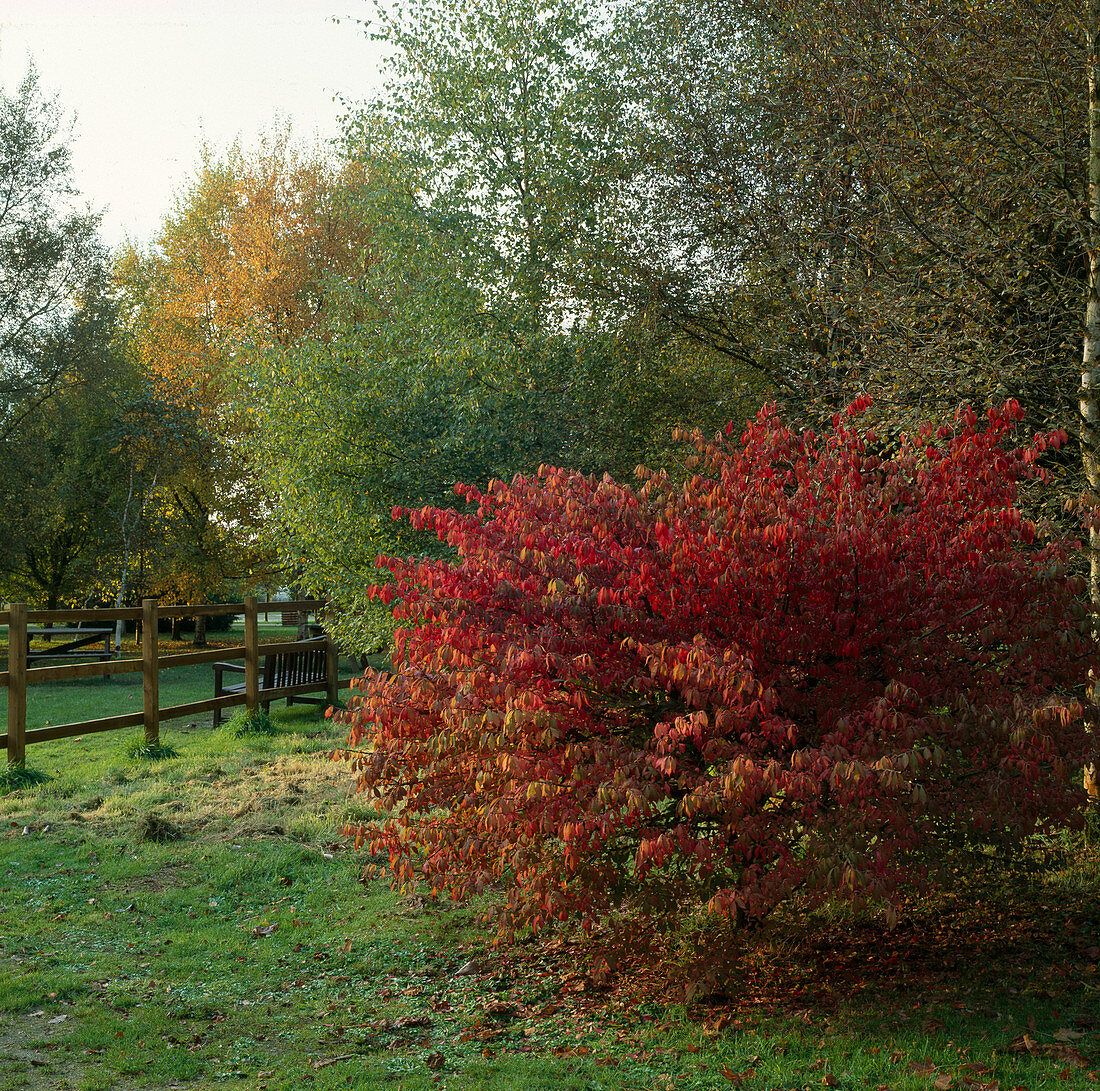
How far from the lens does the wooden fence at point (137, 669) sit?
27.1ft

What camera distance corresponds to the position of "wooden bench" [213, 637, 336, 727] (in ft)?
38.6

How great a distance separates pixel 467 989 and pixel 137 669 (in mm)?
6136

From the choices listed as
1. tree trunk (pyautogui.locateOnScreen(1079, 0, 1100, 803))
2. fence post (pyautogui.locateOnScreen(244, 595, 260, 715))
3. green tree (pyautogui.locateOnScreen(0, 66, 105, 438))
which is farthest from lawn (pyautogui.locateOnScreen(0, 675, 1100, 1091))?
green tree (pyautogui.locateOnScreen(0, 66, 105, 438))

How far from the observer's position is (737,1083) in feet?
11.6

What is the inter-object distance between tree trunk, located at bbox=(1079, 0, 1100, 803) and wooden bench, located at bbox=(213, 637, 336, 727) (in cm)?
889

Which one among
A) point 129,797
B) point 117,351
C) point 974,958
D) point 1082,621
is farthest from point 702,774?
point 117,351

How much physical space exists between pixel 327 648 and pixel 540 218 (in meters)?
6.27

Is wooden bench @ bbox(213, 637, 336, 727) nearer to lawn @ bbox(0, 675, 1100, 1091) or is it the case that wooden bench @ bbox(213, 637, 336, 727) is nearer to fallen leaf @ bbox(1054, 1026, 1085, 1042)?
lawn @ bbox(0, 675, 1100, 1091)

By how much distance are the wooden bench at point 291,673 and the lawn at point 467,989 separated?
5074 mm

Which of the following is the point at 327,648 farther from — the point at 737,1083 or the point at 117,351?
the point at 117,351

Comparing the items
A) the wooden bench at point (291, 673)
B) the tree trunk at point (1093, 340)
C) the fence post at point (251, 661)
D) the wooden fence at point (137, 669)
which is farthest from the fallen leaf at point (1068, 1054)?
the wooden bench at point (291, 673)

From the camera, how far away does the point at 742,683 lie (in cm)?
370

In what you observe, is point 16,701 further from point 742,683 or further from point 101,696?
point 101,696

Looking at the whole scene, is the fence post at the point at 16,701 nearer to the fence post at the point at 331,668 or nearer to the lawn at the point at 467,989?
the lawn at the point at 467,989
